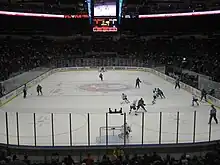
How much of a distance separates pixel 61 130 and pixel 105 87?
11.5 m

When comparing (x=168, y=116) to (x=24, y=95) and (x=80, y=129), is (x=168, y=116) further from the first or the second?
(x=24, y=95)

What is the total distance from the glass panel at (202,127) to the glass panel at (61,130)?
14.5 feet

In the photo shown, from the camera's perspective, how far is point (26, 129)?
11.9 meters

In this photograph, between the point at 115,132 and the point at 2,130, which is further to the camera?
the point at 2,130

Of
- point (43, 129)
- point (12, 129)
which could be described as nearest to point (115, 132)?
point (43, 129)

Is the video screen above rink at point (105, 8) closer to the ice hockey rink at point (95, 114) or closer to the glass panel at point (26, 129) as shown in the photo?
the ice hockey rink at point (95, 114)

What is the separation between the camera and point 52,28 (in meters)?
45.6

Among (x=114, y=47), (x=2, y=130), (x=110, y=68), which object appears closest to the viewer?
(x=2, y=130)

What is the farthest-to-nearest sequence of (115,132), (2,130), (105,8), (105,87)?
1. (105,87)
2. (105,8)
3. (2,130)
4. (115,132)

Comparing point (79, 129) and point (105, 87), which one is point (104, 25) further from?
point (79, 129)

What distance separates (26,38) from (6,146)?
Answer: 125 feet

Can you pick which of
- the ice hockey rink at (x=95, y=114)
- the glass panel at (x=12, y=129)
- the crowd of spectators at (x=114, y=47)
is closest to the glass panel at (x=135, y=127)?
the ice hockey rink at (x=95, y=114)

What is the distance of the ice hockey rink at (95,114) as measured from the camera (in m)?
10.9

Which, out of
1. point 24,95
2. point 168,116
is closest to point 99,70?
point 24,95
